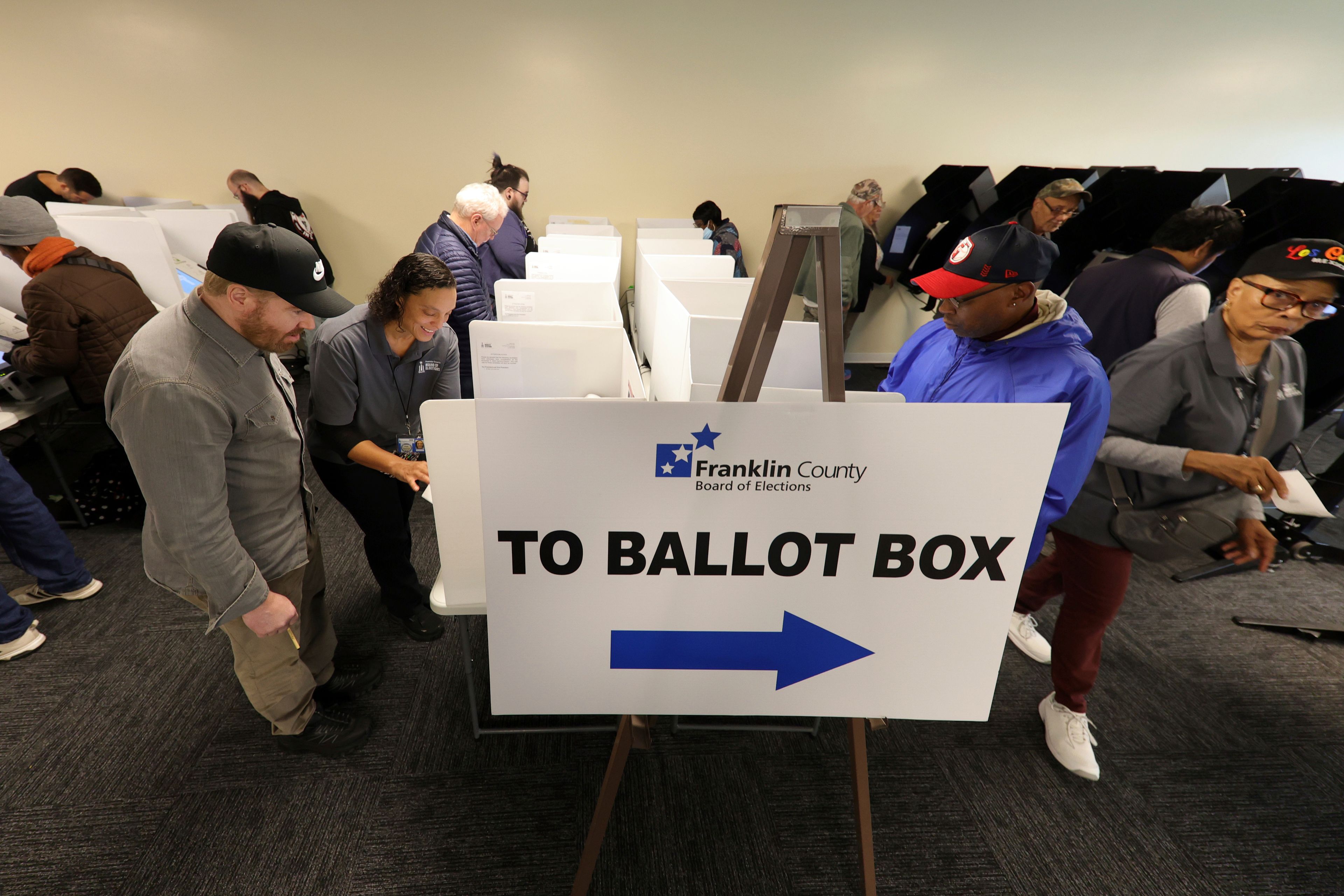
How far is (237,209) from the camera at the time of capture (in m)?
4.07

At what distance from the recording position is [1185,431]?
1.41 m

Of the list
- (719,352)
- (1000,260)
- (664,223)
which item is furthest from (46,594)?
(664,223)

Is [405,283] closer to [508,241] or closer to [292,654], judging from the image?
[292,654]

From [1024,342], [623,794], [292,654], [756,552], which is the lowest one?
[623,794]

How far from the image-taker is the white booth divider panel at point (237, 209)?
12.6ft

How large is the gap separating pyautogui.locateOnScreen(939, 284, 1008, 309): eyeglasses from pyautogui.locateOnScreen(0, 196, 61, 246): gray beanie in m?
2.90

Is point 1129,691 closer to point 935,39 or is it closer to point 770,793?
point 770,793

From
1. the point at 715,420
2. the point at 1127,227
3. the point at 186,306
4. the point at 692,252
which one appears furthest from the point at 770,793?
the point at 1127,227

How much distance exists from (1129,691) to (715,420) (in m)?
2.13


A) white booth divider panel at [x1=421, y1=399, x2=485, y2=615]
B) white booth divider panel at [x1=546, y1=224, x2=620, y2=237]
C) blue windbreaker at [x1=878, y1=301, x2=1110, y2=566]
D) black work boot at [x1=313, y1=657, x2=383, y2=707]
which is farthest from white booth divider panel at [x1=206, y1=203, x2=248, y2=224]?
blue windbreaker at [x1=878, y1=301, x2=1110, y2=566]

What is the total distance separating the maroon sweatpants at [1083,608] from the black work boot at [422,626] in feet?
6.15

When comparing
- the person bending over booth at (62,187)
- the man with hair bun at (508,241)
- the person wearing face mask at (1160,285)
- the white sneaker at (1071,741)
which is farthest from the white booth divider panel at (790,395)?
the person bending over booth at (62,187)

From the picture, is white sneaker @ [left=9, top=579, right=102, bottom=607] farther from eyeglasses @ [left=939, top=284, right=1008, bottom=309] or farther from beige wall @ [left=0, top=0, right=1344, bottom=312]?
beige wall @ [left=0, top=0, right=1344, bottom=312]

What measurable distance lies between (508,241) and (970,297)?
2.57m
